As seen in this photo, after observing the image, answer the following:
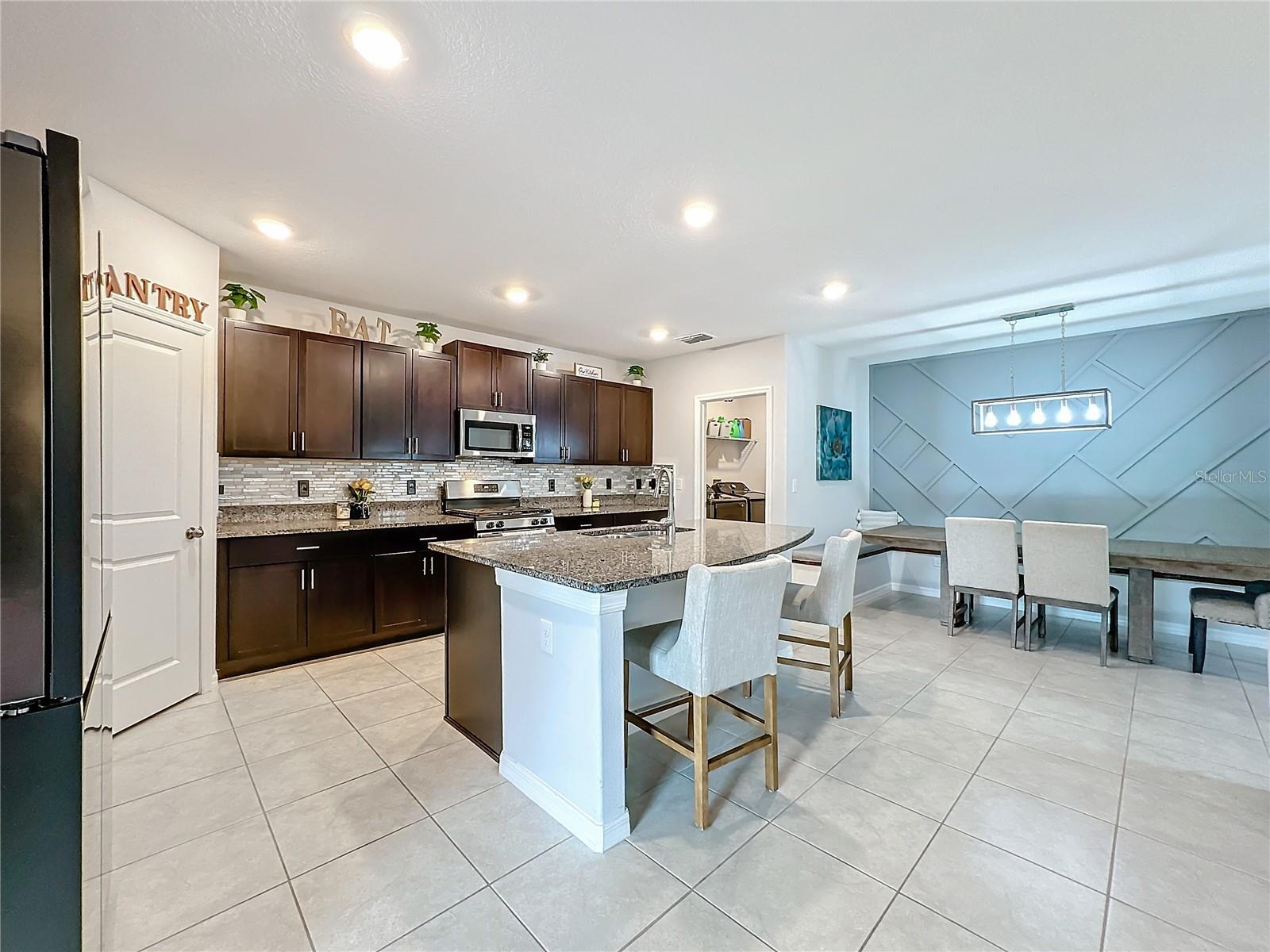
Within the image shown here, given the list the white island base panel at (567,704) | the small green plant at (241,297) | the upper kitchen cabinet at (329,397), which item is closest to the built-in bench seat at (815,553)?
the white island base panel at (567,704)

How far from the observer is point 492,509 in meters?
4.91

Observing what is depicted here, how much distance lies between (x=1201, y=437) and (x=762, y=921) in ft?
17.1

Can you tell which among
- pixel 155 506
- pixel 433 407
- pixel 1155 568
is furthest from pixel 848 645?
pixel 155 506

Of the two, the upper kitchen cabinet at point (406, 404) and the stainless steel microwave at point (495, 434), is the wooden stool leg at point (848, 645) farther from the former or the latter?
the upper kitchen cabinet at point (406, 404)

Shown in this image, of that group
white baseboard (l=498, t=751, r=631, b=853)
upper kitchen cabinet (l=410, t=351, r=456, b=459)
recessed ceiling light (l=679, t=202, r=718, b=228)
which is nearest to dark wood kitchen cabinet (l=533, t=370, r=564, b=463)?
upper kitchen cabinet (l=410, t=351, r=456, b=459)

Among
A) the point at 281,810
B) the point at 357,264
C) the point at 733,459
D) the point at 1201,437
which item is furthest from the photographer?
the point at 733,459

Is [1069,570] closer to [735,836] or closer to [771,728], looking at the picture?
[771,728]

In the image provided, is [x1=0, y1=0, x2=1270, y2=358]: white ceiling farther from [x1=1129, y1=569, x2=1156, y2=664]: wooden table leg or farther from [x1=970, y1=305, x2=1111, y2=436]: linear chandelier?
[x1=1129, y1=569, x2=1156, y2=664]: wooden table leg

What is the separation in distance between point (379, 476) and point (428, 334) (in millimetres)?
1248

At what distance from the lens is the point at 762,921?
4.92ft

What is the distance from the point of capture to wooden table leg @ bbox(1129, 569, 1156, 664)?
3.66 m

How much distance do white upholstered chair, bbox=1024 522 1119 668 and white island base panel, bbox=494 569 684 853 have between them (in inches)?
137

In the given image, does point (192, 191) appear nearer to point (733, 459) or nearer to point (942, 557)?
point (942, 557)

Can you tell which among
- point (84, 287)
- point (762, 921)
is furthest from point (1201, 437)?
point (84, 287)
